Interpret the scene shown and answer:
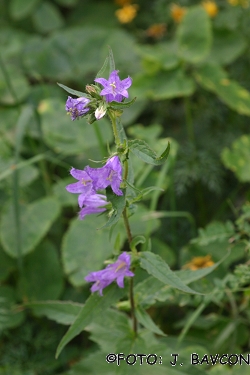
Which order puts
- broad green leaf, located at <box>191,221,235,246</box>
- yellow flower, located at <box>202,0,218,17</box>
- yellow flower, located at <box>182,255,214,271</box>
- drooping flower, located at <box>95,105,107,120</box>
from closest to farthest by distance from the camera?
drooping flower, located at <box>95,105,107,120</box>, broad green leaf, located at <box>191,221,235,246</box>, yellow flower, located at <box>182,255,214,271</box>, yellow flower, located at <box>202,0,218,17</box>

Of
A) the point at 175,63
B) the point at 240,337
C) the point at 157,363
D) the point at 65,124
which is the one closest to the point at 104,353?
the point at 157,363

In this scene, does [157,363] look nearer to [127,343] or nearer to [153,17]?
[127,343]

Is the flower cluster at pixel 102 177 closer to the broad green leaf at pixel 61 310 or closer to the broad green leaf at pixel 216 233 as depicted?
the broad green leaf at pixel 61 310

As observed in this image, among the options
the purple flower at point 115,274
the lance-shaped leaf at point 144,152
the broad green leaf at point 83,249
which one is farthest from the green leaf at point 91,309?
the broad green leaf at point 83,249

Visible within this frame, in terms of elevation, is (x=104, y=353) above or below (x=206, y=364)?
above

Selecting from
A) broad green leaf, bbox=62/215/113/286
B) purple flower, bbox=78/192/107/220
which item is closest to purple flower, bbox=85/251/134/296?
purple flower, bbox=78/192/107/220

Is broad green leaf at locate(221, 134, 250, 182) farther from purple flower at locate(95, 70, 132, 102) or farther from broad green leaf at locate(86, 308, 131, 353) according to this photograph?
purple flower at locate(95, 70, 132, 102)
